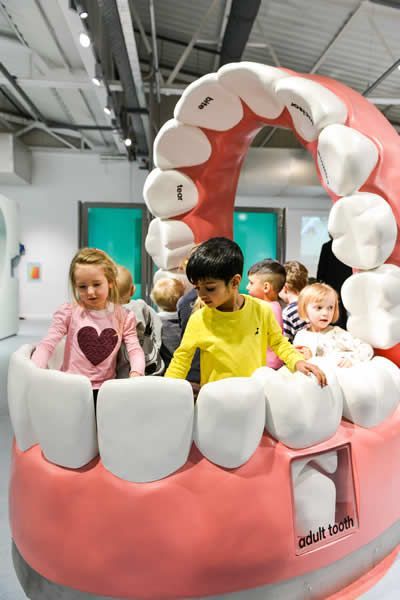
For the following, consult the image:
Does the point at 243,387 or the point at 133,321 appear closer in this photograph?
the point at 243,387

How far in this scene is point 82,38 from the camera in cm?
384

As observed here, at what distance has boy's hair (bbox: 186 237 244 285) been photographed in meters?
1.40

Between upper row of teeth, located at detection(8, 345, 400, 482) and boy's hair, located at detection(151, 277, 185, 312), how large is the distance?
1389mm

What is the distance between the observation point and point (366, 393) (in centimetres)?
153

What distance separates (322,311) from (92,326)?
839 mm

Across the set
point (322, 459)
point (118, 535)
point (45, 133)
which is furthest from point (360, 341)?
point (45, 133)

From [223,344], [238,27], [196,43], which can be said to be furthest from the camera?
[196,43]

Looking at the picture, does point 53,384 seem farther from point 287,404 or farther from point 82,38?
point 82,38

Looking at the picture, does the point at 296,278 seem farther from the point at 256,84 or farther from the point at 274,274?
the point at 256,84

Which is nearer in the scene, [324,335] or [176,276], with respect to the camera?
[324,335]

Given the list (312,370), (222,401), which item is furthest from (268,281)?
(222,401)

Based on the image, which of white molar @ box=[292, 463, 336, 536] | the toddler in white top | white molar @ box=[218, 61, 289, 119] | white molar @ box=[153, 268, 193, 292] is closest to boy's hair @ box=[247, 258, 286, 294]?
the toddler in white top

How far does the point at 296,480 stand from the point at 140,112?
597 cm

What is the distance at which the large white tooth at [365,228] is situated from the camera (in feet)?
5.53
